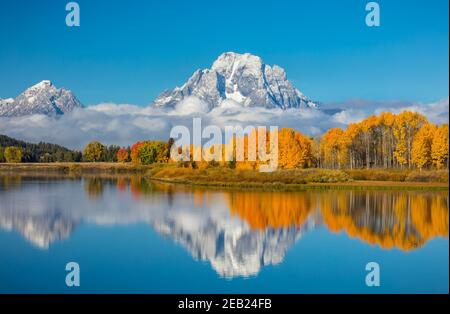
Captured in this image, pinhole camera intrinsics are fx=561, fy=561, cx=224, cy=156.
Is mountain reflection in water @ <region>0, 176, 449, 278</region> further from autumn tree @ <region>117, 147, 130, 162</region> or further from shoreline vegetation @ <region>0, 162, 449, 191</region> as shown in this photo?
autumn tree @ <region>117, 147, 130, 162</region>

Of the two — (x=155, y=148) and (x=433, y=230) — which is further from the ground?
(x=155, y=148)

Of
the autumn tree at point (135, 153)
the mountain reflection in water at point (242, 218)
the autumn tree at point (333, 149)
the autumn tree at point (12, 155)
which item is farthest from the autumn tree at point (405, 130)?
the autumn tree at point (12, 155)

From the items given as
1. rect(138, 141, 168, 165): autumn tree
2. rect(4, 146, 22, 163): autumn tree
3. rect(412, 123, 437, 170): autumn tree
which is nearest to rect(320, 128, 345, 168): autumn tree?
rect(412, 123, 437, 170): autumn tree

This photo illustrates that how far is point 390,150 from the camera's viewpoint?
73812 mm

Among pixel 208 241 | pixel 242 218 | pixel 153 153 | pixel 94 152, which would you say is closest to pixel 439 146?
pixel 242 218

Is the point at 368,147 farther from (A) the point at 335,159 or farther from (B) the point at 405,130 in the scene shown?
(A) the point at 335,159

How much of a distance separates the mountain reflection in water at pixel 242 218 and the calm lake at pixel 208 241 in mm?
55

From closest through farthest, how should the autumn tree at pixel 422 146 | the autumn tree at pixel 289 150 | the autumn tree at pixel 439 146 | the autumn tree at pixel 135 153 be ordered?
the autumn tree at pixel 439 146 < the autumn tree at pixel 422 146 < the autumn tree at pixel 289 150 < the autumn tree at pixel 135 153

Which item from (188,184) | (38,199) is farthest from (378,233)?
(188,184)

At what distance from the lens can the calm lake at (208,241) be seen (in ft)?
59.3

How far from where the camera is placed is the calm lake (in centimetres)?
1808

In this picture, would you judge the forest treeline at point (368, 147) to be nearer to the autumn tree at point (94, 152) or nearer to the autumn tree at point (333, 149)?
the autumn tree at point (333, 149)
